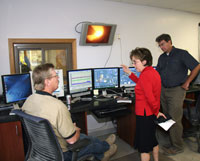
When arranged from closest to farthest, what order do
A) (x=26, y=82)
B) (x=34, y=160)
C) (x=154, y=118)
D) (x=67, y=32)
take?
(x=34, y=160), (x=154, y=118), (x=26, y=82), (x=67, y=32)

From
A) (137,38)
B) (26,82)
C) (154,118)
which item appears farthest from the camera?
(137,38)

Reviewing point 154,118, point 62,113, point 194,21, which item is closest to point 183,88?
point 154,118

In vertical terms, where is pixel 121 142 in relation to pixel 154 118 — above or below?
below

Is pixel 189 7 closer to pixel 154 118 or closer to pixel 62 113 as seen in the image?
pixel 154 118

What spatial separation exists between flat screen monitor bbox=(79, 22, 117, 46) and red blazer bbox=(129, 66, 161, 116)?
1466mm

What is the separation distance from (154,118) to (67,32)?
1.95 metres

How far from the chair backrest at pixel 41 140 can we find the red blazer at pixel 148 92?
0.92 m

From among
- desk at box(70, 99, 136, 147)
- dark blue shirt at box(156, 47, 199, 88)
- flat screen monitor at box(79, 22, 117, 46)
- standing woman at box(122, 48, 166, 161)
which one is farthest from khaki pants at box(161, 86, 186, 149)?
flat screen monitor at box(79, 22, 117, 46)

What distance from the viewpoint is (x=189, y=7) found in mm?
3693

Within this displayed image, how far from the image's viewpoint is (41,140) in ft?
4.09

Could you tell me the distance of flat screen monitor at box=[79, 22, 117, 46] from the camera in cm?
281

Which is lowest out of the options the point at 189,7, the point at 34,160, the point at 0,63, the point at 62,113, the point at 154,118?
the point at 34,160

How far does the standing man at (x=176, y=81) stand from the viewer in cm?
244

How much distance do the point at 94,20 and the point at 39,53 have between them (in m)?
1.12
